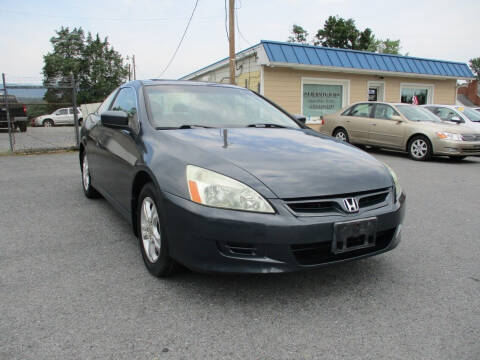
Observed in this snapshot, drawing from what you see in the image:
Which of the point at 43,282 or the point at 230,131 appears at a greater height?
the point at 230,131

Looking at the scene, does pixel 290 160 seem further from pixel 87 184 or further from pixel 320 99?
pixel 320 99

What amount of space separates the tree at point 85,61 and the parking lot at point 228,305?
42.2 m

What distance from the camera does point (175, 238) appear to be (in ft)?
8.02

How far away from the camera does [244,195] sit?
2.31m

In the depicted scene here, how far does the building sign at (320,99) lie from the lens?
49.2ft

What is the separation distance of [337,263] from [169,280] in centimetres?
116

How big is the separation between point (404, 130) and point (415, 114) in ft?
2.16

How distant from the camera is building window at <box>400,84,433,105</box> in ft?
56.9

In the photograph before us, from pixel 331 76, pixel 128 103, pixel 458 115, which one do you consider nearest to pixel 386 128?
pixel 458 115

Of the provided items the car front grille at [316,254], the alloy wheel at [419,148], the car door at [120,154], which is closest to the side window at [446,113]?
the alloy wheel at [419,148]

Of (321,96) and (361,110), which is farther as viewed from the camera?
(321,96)

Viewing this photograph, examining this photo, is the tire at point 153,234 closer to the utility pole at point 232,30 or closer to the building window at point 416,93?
the utility pole at point 232,30

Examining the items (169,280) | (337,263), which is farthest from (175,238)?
(337,263)

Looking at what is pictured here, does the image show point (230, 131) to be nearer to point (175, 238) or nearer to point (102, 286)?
point (175, 238)
